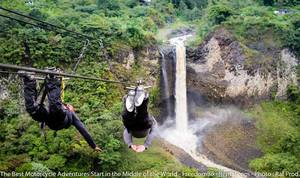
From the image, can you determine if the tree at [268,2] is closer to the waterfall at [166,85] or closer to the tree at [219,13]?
the tree at [219,13]

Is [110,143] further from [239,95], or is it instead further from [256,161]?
[239,95]

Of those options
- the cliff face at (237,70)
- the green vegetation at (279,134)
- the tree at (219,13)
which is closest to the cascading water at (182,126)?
the cliff face at (237,70)

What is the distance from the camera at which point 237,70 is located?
27.0 m

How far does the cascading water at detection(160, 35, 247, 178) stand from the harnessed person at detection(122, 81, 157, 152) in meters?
15.4

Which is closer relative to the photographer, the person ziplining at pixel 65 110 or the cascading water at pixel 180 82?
the person ziplining at pixel 65 110

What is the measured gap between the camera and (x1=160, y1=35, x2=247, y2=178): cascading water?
78.2ft

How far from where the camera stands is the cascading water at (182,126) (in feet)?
78.2

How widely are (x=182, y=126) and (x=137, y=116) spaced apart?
20.2m

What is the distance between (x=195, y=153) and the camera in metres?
23.4

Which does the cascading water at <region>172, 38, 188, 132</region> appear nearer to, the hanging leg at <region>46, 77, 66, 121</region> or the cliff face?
the cliff face

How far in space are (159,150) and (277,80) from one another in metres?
10.8

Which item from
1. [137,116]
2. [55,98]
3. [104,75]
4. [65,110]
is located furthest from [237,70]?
[55,98]

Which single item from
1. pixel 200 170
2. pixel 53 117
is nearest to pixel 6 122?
pixel 200 170

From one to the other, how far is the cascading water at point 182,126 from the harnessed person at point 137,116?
1542cm
